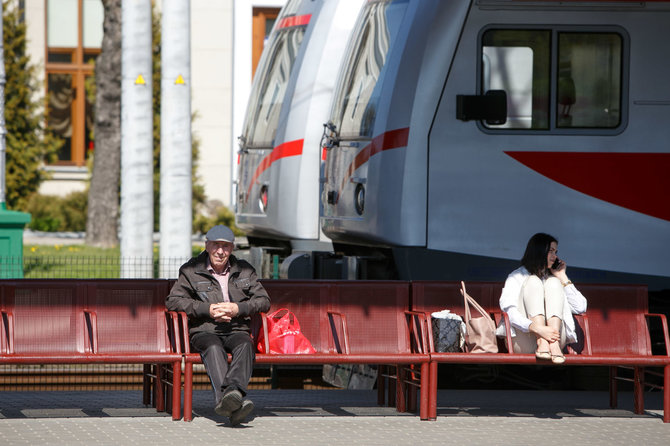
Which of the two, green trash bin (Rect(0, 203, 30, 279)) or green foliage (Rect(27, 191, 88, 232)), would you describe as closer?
green trash bin (Rect(0, 203, 30, 279))

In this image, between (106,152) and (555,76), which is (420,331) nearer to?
(555,76)

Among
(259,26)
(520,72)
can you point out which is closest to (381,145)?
(520,72)

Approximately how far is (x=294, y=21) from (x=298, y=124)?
53.3 inches

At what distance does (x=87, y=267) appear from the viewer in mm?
15578

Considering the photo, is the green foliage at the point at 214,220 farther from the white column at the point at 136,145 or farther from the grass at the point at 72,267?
the white column at the point at 136,145

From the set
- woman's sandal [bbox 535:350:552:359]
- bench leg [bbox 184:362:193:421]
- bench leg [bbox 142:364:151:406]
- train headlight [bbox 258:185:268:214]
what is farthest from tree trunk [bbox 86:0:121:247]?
woman's sandal [bbox 535:350:552:359]

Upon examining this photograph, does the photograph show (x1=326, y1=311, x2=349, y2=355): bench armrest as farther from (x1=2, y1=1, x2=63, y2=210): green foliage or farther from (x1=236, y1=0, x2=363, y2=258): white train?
(x1=2, y1=1, x2=63, y2=210): green foliage

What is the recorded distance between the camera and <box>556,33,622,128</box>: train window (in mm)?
9258

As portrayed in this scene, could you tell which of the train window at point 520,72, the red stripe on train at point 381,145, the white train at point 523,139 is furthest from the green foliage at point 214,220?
the train window at point 520,72

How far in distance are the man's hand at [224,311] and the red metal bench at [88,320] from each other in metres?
0.32

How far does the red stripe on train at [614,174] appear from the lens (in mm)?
9156

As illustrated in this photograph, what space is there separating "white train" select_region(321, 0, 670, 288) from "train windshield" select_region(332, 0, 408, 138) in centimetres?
22

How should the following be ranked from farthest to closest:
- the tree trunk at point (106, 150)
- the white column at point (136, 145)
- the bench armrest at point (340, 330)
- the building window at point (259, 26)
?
1. the building window at point (259, 26)
2. the tree trunk at point (106, 150)
3. the white column at point (136, 145)
4. the bench armrest at point (340, 330)

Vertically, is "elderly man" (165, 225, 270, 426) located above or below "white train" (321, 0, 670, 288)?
below
